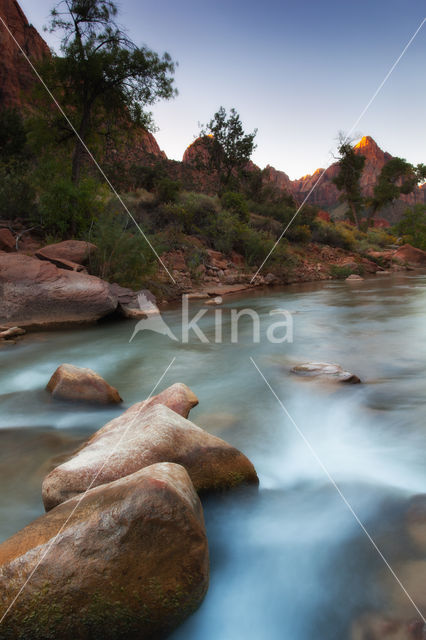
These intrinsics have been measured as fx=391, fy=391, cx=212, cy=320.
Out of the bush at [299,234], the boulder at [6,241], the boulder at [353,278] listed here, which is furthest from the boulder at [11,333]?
the bush at [299,234]

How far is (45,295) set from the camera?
259 inches

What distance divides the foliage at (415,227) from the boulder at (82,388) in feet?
104

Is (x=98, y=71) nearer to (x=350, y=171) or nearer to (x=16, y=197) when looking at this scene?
(x=16, y=197)

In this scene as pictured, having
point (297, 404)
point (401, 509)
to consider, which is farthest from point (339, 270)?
point (401, 509)

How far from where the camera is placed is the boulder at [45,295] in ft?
21.3

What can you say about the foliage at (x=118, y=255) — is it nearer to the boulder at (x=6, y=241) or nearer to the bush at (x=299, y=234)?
the boulder at (x=6, y=241)

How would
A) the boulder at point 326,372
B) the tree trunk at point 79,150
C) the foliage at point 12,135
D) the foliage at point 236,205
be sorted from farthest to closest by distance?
the foliage at point 12,135 → the foliage at point 236,205 → the tree trunk at point 79,150 → the boulder at point 326,372

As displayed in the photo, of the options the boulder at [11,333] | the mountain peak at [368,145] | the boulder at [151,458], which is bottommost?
the boulder at [11,333]

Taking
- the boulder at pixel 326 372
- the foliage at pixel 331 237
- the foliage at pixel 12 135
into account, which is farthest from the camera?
the foliage at pixel 331 237

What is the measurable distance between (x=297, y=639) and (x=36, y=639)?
2.87 feet

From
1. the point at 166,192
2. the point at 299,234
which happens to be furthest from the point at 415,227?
the point at 166,192

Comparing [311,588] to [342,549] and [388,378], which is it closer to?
[342,549]

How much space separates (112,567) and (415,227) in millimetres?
35819

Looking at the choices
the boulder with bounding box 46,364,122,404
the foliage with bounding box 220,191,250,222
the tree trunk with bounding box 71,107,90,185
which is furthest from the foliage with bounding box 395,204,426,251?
the boulder with bounding box 46,364,122,404
